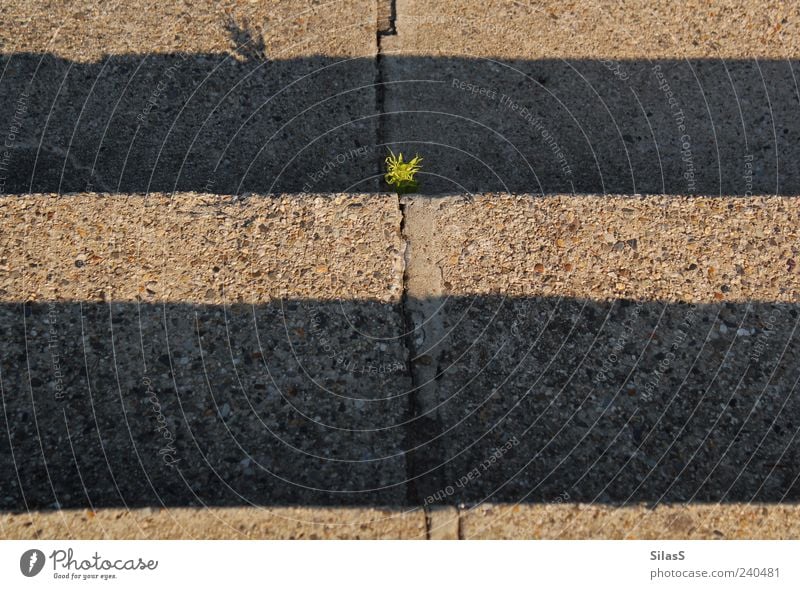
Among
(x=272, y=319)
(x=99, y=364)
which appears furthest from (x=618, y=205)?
(x=99, y=364)

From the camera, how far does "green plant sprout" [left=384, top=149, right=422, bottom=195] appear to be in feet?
14.6

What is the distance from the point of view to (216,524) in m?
3.16

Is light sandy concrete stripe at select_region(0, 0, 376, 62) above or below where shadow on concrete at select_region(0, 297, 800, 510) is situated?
above

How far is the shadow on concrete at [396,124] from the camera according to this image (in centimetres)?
461

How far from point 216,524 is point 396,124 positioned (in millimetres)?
2926

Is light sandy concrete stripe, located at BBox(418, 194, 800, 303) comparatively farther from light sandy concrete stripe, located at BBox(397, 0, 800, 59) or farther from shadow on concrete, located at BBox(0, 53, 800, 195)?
light sandy concrete stripe, located at BBox(397, 0, 800, 59)

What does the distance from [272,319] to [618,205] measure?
2.07m

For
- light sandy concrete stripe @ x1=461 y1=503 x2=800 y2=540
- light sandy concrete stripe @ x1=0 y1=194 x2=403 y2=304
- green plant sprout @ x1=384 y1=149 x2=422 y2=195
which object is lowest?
light sandy concrete stripe @ x1=461 y1=503 x2=800 y2=540

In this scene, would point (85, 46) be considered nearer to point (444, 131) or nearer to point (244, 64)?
point (244, 64)

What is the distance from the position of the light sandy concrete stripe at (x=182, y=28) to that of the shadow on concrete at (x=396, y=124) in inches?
3.7

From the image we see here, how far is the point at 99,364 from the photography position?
3.54 metres

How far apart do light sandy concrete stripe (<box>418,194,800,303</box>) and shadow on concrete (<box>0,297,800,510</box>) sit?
110 mm

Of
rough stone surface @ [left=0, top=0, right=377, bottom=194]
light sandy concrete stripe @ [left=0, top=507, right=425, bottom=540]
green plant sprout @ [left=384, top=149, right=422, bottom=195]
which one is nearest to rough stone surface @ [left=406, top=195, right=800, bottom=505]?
light sandy concrete stripe @ [left=0, top=507, right=425, bottom=540]

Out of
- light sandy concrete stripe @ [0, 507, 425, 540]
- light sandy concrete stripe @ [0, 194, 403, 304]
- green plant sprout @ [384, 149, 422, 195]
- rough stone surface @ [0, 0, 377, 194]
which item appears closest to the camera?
light sandy concrete stripe @ [0, 507, 425, 540]
